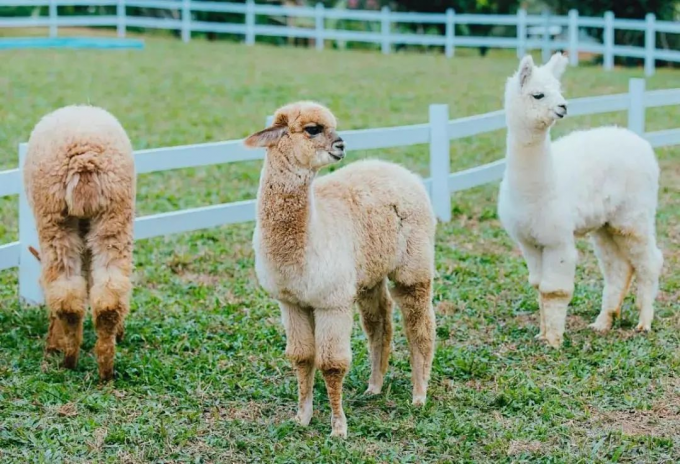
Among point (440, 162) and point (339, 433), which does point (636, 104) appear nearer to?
point (440, 162)

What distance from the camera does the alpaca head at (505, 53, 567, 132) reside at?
6.27 m

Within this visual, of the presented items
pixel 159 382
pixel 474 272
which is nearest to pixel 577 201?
pixel 474 272

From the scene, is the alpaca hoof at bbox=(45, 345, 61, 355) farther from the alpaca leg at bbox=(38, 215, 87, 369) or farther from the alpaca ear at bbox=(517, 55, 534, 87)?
the alpaca ear at bbox=(517, 55, 534, 87)

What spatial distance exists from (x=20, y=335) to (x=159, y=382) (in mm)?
1237

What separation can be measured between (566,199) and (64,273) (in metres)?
3.20

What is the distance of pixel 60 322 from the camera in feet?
19.3

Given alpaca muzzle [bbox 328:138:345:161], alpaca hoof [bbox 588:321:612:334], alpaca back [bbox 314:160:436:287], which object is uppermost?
alpaca muzzle [bbox 328:138:345:161]

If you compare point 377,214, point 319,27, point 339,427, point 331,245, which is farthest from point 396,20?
point 339,427

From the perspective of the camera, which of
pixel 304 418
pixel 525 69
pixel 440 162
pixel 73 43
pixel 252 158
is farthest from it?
pixel 73 43

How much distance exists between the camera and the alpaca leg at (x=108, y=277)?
5633 mm

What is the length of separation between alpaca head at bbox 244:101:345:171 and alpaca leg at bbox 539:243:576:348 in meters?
2.32

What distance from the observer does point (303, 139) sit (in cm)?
480

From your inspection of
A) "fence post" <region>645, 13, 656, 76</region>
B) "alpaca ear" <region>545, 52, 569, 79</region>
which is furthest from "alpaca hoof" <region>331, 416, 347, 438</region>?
"fence post" <region>645, 13, 656, 76</region>

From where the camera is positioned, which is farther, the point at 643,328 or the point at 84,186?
the point at 643,328
